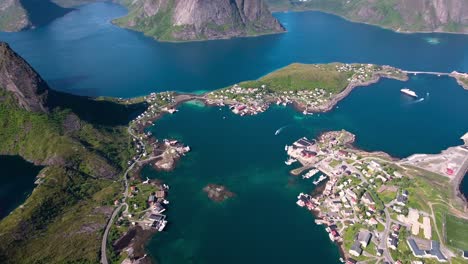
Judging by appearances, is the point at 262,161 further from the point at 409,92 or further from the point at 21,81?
the point at 409,92

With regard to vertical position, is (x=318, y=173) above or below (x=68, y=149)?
below

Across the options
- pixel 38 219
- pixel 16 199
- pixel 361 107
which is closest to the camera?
pixel 38 219

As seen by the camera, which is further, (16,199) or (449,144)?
(449,144)

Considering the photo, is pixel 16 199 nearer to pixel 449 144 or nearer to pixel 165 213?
pixel 165 213

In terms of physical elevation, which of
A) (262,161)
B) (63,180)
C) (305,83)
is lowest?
(262,161)

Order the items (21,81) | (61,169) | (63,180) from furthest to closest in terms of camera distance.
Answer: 1. (21,81)
2. (61,169)
3. (63,180)

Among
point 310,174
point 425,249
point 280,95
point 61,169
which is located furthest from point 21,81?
point 425,249

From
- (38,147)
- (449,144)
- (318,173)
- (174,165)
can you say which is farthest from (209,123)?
(449,144)

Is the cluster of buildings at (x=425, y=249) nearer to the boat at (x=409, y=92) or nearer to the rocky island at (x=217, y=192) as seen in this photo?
the rocky island at (x=217, y=192)
